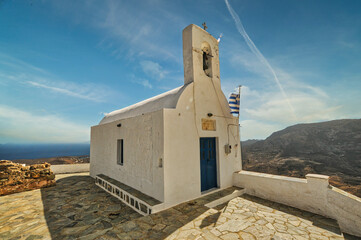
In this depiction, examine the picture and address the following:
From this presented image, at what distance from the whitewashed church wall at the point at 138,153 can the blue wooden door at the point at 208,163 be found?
1974mm

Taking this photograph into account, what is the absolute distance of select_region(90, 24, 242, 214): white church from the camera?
5.51m

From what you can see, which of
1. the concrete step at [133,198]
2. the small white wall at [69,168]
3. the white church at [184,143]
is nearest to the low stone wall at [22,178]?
the white church at [184,143]

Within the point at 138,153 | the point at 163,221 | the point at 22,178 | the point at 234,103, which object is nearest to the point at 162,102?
the point at 138,153

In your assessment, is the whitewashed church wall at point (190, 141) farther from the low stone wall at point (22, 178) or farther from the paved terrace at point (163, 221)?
the low stone wall at point (22, 178)

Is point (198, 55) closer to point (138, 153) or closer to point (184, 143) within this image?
point (184, 143)

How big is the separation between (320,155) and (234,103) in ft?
118

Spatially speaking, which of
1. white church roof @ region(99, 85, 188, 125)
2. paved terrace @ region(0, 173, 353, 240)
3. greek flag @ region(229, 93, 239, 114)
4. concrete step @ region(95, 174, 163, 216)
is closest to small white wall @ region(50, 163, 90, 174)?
paved terrace @ region(0, 173, 353, 240)

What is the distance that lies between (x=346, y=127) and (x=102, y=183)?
57977 millimetres

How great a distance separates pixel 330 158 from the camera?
29.4 metres

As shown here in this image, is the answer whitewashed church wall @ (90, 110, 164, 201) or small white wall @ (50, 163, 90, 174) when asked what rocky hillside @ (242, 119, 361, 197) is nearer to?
whitewashed church wall @ (90, 110, 164, 201)

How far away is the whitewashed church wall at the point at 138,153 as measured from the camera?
18.4ft

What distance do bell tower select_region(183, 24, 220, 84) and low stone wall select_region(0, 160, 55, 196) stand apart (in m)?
9.81

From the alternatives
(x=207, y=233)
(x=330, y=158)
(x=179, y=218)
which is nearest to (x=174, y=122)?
(x=179, y=218)

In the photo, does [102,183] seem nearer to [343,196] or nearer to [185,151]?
[185,151]
